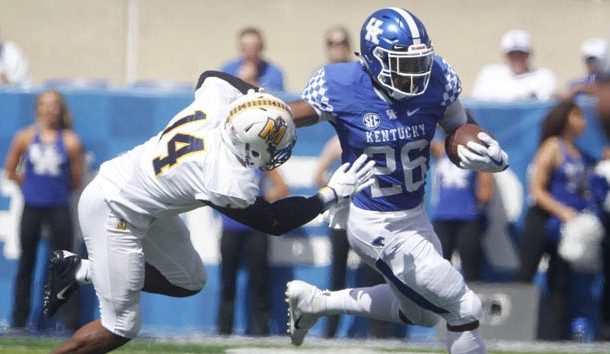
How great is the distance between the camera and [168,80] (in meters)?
11.4

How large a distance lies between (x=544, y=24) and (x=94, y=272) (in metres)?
7.13

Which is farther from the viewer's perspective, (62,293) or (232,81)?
(62,293)

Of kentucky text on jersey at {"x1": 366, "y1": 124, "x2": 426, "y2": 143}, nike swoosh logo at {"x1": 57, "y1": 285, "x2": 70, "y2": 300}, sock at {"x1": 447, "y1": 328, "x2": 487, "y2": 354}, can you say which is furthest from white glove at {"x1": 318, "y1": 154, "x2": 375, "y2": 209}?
nike swoosh logo at {"x1": 57, "y1": 285, "x2": 70, "y2": 300}

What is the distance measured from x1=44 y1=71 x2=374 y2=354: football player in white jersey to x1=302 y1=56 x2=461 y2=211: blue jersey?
0.63 feet

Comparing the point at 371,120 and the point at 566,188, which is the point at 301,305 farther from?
the point at 566,188

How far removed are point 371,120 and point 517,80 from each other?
378 cm

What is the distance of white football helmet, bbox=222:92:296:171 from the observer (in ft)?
16.4

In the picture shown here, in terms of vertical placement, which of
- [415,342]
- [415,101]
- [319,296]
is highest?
[415,101]

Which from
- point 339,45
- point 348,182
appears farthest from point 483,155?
point 339,45

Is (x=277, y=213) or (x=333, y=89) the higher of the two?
(x=333, y=89)

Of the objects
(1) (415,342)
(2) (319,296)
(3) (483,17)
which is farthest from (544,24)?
(2) (319,296)

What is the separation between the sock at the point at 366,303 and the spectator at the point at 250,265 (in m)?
2.20

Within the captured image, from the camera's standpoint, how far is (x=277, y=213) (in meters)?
5.14

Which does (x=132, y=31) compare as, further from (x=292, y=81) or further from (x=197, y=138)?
(x=197, y=138)
